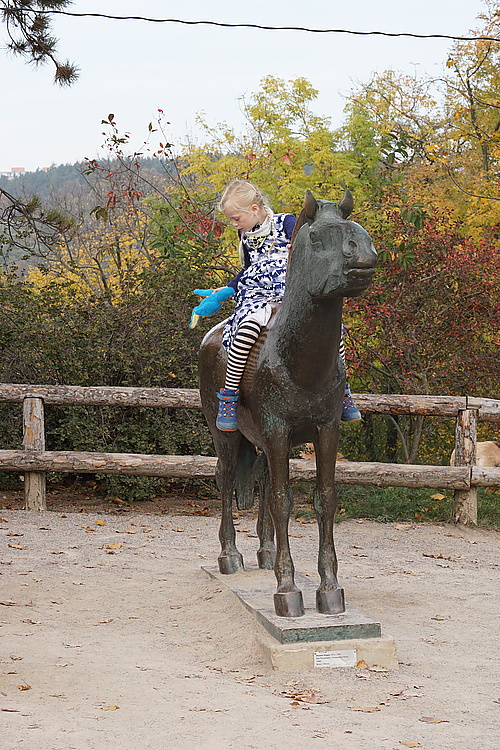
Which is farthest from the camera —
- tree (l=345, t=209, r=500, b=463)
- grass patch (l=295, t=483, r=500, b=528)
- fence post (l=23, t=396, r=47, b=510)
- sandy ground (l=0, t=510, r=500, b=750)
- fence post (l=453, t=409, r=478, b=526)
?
tree (l=345, t=209, r=500, b=463)

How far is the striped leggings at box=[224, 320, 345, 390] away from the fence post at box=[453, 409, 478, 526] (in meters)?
3.77

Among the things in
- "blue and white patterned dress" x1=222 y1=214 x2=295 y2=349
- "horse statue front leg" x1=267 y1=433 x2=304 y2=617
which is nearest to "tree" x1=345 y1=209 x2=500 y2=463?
"blue and white patterned dress" x1=222 y1=214 x2=295 y2=349

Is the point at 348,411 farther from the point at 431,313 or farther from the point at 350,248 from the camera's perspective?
the point at 431,313

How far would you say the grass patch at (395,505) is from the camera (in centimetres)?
832

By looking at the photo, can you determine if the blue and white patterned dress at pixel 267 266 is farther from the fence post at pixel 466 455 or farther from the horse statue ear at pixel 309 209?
the fence post at pixel 466 455

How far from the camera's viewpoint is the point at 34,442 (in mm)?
8070

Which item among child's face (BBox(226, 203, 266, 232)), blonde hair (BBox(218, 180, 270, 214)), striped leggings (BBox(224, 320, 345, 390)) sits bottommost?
striped leggings (BBox(224, 320, 345, 390))

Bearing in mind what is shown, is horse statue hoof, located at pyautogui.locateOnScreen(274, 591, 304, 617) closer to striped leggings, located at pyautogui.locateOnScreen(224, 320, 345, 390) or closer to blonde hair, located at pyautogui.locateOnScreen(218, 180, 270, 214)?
striped leggings, located at pyautogui.locateOnScreen(224, 320, 345, 390)

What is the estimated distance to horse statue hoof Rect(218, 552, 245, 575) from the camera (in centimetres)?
547

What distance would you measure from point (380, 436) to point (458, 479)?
3.82 m

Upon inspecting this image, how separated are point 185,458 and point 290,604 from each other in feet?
13.5

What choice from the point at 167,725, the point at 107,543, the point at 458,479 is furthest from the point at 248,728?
the point at 458,479

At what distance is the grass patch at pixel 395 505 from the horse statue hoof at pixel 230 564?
286 cm

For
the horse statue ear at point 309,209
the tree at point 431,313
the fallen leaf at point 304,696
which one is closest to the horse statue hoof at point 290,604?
the fallen leaf at point 304,696
